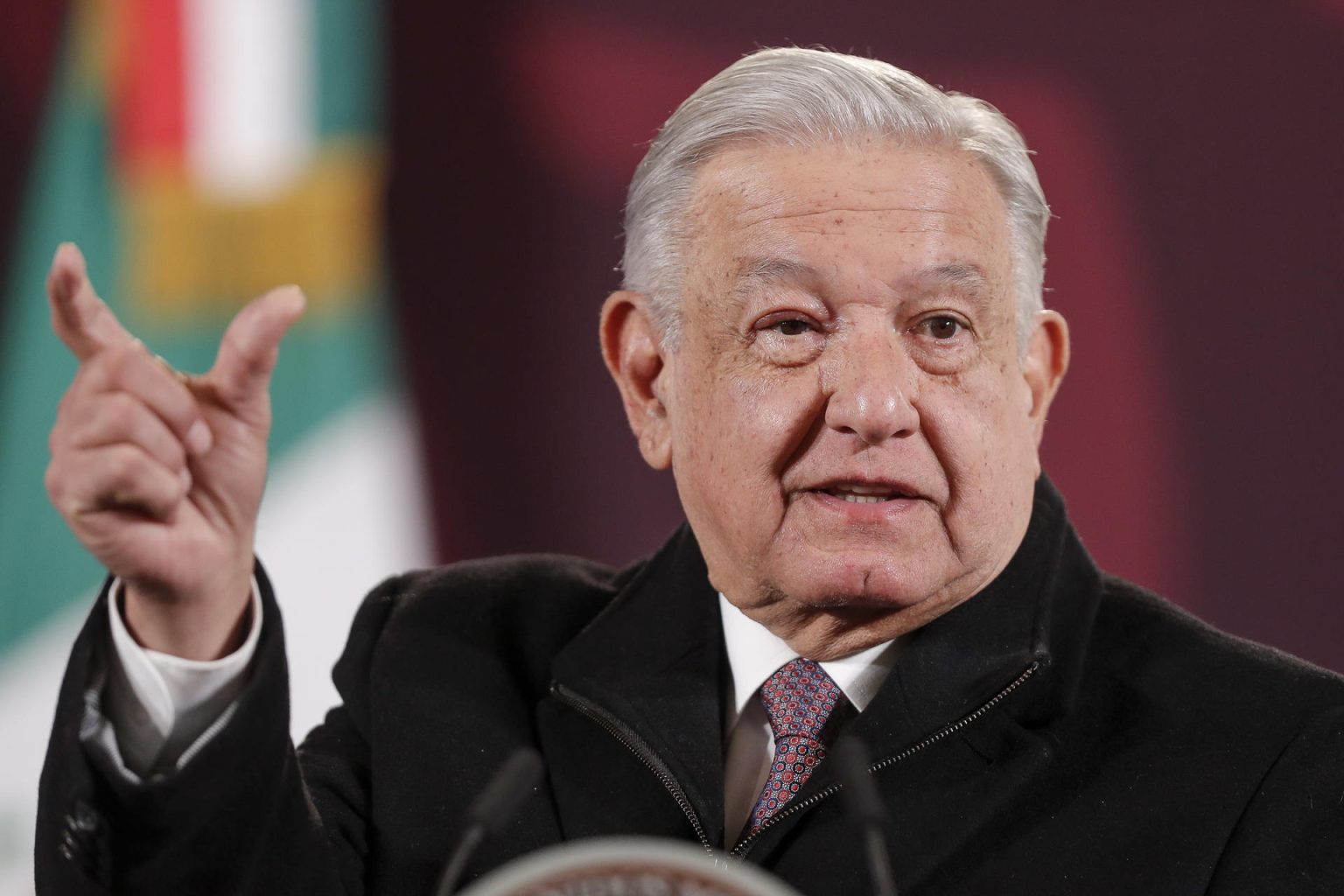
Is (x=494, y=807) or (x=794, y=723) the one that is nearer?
(x=494, y=807)

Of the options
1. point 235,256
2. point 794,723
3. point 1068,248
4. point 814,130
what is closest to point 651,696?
point 794,723

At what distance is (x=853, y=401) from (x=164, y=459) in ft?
2.32

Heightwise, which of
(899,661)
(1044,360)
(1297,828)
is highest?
(1044,360)

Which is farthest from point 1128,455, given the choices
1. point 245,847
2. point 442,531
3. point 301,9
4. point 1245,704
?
point 245,847

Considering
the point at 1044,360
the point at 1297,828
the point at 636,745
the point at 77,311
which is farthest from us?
the point at 1044,360

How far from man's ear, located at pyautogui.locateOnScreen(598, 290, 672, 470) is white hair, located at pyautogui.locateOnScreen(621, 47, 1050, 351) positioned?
→ 5 cm

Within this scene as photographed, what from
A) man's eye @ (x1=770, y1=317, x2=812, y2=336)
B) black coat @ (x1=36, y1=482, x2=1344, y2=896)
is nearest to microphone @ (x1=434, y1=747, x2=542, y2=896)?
black coat @ (x1=36, y1=482, x2=1344, y2=896)

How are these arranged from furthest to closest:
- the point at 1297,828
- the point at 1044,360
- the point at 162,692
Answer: the point at 1044,360, the point at 1297,828, the point at 162,692

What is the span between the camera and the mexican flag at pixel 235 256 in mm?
3330

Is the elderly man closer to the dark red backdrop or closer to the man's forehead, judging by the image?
the man's forehead

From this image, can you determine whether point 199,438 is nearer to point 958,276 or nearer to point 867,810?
point 867,810

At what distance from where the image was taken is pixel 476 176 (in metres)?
3.43

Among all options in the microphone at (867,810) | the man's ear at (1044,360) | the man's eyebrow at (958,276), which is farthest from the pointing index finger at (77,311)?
the man's ear at (1044,360)

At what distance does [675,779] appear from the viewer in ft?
5.41
